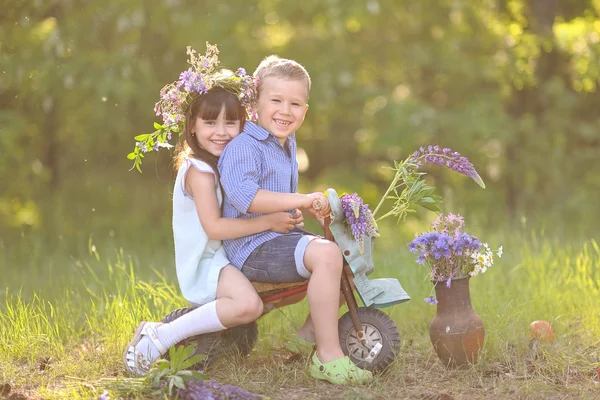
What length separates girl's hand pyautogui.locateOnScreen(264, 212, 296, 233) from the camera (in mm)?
3191

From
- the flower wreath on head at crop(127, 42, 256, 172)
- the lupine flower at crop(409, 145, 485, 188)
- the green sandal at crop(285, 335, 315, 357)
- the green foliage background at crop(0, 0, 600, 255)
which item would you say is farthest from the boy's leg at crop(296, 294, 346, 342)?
the green foliage background at crop(0, 0, 600, 255)

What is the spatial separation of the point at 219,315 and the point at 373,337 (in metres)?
0.60

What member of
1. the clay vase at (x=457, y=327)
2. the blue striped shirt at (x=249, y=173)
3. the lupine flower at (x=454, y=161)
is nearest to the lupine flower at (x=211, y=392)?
the blue striped shirt at (x=249, y=173)

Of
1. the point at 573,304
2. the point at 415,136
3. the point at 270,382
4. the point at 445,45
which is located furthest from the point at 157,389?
the point at 445,45

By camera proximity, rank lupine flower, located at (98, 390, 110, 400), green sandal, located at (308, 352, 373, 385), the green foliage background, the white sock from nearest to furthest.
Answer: lupine flower, located at (98, 390, 110, 400)
green sandal, located at (308, 352, 373, 385)
the white sock
the green foliage background

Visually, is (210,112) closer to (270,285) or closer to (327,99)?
(270,285)

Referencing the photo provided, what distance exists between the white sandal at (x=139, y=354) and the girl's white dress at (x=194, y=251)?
20 cm

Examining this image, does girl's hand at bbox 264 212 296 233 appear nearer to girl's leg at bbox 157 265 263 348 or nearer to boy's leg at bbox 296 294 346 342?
girl's leg at bbox 157 265 263 348

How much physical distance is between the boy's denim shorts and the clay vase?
56 centimetres

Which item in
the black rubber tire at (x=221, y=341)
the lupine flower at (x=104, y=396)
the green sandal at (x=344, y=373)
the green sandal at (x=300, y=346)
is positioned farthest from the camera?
the green sandal at (x=300, y=346)

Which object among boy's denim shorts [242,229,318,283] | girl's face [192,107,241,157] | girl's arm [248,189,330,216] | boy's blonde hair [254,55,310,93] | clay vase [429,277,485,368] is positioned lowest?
clay vase [429,277,485,368]

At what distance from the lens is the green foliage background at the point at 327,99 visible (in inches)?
245

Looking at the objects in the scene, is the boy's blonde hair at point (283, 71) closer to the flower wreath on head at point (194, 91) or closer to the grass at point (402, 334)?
the flower wreath on head at point (194, 91)

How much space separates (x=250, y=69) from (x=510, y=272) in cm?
302
